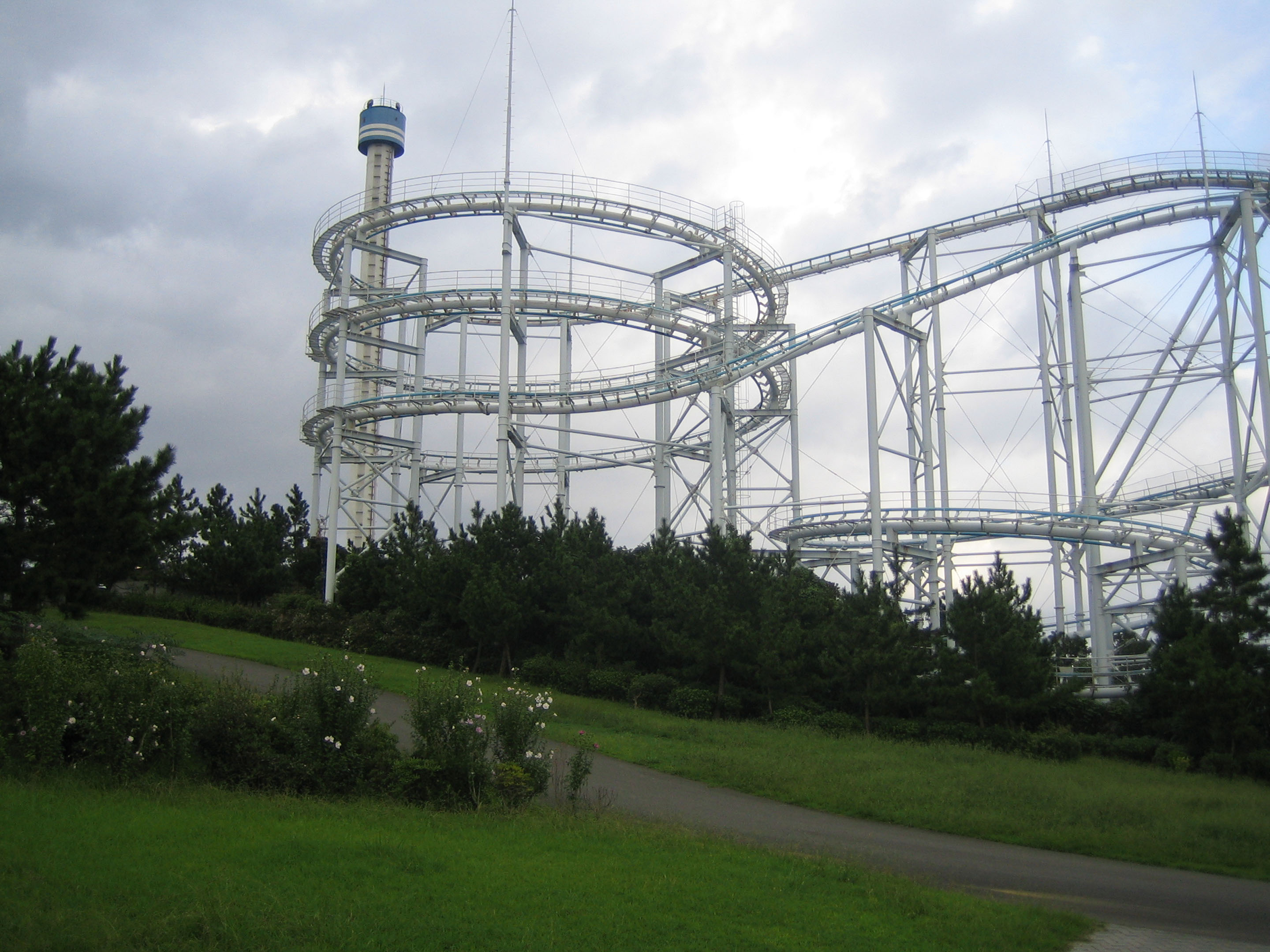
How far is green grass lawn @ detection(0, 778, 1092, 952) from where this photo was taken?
869 cm

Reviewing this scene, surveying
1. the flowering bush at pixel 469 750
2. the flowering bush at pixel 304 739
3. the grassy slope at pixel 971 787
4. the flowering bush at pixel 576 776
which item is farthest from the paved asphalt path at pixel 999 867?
the flowering bush at pixel 576 776

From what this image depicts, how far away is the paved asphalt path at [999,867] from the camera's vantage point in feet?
37.4

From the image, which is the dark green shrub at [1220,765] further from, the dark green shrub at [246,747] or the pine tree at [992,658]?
the dark green shrub at [246,747]

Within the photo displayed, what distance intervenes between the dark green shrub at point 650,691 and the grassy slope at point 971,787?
5.51ft

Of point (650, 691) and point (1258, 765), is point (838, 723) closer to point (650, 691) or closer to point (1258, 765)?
point (650, 691)

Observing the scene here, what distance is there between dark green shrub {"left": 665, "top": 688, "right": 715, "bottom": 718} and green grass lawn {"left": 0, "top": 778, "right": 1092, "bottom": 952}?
15.2 m

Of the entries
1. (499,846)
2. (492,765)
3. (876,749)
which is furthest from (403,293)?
(499,846)

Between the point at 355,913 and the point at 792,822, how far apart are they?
9.28 meters

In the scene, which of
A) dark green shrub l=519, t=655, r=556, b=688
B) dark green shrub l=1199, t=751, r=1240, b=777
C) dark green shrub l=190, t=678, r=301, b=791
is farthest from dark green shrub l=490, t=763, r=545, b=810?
dark green shrub l=1199, t=751, r=1240, b=777

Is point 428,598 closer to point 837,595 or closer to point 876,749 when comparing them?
point 837,595

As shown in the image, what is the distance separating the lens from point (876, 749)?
77.6ft

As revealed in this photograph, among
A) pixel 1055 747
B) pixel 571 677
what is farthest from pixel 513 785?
pixel 571 677

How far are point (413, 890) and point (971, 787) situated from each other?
1284cm

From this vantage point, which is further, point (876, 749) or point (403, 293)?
point (403, 293)
